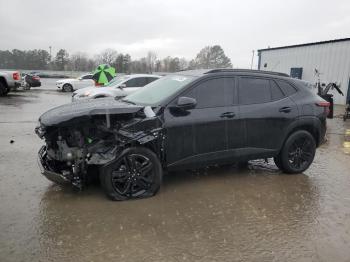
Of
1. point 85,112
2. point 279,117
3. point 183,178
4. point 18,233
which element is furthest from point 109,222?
point 279,117

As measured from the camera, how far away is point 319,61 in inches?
833

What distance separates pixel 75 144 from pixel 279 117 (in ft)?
10.6

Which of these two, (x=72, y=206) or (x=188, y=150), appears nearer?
(x=72, y=206)

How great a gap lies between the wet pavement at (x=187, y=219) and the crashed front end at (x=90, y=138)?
1.32 ft

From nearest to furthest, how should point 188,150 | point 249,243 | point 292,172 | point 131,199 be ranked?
point 249,243 → point 131,199 → point 188,150 → point 292,172

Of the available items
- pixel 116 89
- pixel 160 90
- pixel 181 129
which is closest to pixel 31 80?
pixel 116 89

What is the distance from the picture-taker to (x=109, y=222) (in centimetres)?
390

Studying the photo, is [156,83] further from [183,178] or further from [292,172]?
[292,172]

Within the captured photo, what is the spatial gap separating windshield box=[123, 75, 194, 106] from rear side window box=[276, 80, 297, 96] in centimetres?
165

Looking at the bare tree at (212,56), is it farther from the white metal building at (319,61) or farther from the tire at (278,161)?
the tire at (278,161)

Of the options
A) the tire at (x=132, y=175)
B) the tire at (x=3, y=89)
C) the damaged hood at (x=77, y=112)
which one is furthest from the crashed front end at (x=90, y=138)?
the tire at (x=3, y=89)

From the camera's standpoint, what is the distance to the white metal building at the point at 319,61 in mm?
19391

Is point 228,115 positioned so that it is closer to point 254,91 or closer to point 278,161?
point 254,91

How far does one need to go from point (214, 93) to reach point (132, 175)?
1.76 meters
